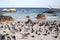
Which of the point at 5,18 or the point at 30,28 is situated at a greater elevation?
the point at 5,18

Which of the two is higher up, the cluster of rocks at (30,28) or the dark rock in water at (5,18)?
the dark rock in water at (5,18)

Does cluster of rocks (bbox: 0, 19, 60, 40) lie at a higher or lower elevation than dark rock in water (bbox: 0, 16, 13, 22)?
lower

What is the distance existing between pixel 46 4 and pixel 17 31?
548 mm

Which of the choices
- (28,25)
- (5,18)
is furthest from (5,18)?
(28,25)

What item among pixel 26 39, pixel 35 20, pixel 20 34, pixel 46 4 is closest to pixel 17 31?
pixel 20 34

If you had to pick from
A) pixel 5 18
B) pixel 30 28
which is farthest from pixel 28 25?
pixel 5 18

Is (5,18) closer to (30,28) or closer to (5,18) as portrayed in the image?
(5,18)

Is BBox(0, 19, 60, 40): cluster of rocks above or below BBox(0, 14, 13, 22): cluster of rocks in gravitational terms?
below

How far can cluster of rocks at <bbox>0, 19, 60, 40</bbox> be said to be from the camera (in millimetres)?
1612

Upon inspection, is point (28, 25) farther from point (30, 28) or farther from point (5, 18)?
point (5, 18)

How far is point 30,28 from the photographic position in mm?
1635

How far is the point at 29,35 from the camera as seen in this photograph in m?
1.62

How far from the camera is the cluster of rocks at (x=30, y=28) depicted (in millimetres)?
1612

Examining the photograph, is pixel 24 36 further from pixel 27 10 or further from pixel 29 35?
pixel 27 10
